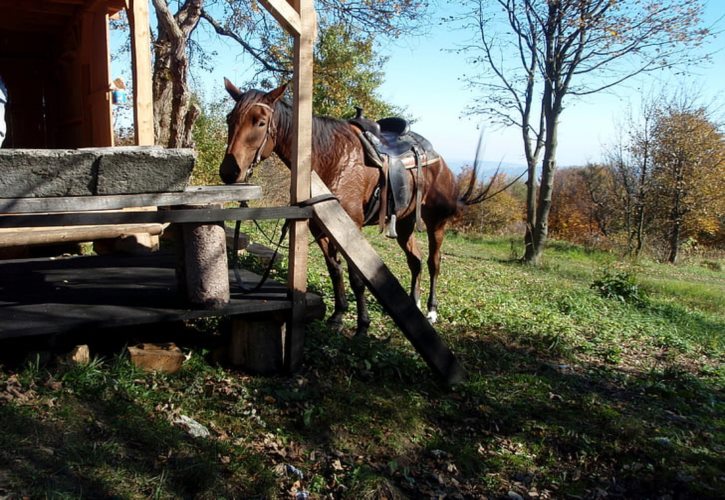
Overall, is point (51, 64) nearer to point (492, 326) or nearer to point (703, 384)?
point (492, 326)

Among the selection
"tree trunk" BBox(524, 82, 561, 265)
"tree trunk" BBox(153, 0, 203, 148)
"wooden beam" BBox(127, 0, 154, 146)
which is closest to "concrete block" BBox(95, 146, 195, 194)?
"wooden beam" BBox(127, 0, 154, 146)

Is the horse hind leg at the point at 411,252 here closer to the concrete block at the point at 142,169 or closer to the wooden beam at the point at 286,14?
the wooden beam at the point at 286,14

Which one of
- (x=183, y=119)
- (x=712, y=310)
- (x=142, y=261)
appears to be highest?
(x=183, y=119)

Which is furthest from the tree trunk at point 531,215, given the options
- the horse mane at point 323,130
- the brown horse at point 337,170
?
the horse mane at point 323,130

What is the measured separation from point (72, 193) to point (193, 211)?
649 millimetres

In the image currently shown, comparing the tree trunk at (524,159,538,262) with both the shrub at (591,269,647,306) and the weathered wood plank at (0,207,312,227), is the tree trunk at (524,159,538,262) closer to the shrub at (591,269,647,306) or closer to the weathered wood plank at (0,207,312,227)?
the shrub at (591,269,647,306)

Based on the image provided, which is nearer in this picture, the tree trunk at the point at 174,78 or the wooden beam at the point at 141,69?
the wooden beam at the point at 141,69

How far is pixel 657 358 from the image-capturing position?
→ 5977mm

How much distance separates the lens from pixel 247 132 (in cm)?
400

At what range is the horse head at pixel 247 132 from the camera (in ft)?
12.9

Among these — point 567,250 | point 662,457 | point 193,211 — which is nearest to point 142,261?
point 193,211

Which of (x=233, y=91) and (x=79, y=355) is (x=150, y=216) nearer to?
(x=79, y=355)

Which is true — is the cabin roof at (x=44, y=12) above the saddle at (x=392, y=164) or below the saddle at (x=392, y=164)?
above

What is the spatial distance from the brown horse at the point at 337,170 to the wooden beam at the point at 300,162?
0.89 ft
